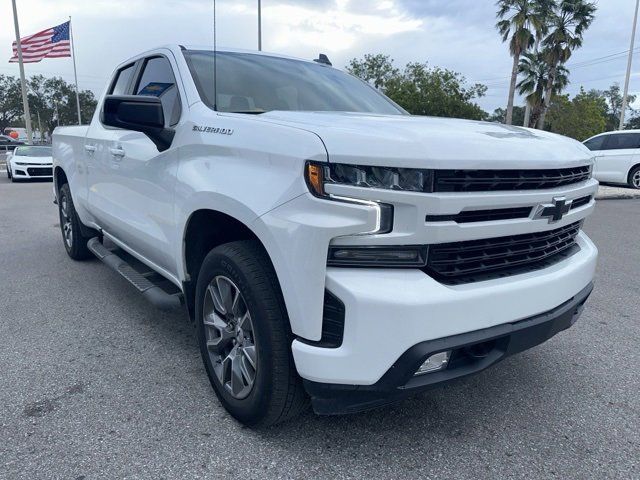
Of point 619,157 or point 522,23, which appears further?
point 522,23

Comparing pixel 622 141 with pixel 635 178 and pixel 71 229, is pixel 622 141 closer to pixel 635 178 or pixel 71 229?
pixel 635 178

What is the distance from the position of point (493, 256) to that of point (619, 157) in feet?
47.0

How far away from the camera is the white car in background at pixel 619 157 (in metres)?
13.9

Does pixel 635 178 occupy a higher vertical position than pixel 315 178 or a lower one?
lower

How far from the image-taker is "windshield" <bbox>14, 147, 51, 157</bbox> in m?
17.3

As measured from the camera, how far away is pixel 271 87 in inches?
126

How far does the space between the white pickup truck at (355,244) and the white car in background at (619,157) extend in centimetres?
1317

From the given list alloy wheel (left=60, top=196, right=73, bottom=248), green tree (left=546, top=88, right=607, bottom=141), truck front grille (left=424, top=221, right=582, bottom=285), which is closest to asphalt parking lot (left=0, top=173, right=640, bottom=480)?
truck front grille (left=424, top=221, right=582, bottom=285)

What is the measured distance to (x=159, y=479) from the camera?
2098 mm

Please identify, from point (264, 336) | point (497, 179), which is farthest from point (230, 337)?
point (497, 179)

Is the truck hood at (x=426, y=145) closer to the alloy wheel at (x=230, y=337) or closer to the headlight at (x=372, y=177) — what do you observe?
the headlight at (x=372, y=177)

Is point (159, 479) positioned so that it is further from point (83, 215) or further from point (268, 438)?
point (83, 215)

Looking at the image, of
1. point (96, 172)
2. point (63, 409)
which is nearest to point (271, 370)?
point (63, 409)

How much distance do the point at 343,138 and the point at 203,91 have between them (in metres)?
1.32
